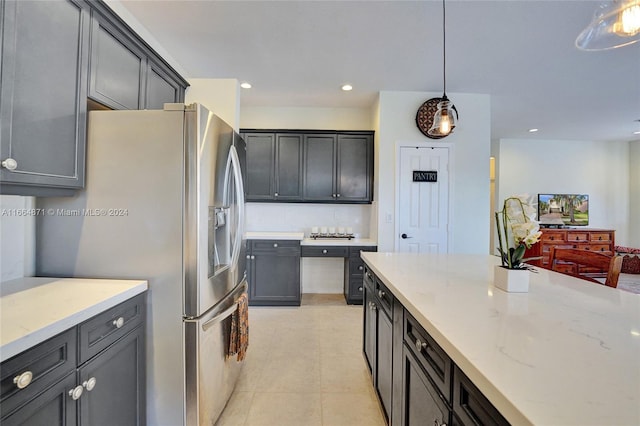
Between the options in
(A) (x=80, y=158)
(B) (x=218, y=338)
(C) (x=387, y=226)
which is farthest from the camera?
(C) (x=387, y=226)

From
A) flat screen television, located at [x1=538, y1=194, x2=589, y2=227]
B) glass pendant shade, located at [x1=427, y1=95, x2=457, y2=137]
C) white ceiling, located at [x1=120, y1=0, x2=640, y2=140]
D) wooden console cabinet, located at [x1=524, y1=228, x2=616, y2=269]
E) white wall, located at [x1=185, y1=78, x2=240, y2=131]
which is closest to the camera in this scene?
glass pendant shade, located at [x1=427, y1=95, x2=457, y2=137]

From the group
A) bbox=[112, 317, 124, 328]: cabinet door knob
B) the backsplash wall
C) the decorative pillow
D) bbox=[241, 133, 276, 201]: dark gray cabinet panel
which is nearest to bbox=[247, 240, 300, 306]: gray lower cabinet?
the backsplash wall

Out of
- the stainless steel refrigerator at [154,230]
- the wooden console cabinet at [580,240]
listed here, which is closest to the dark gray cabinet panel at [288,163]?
the stainless steel refrigerator at [154,230]

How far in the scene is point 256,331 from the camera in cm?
283

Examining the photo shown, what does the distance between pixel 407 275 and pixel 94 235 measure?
1.66 metres

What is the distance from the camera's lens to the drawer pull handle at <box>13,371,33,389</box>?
782 millimetres

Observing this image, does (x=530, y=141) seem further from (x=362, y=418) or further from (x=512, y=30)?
(x=362, y=418)

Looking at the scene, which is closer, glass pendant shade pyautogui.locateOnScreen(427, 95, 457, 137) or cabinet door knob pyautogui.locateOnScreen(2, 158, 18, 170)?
cabinet door knob pyautogui.locateOnScreen(2, 158, 18, 170)

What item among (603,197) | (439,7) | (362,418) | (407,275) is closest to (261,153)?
(439,7)

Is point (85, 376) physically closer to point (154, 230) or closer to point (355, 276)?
point (154, 230)

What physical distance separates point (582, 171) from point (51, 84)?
8.19 metres

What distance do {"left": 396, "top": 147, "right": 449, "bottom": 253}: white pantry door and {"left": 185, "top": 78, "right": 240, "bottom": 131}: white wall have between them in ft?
7.05

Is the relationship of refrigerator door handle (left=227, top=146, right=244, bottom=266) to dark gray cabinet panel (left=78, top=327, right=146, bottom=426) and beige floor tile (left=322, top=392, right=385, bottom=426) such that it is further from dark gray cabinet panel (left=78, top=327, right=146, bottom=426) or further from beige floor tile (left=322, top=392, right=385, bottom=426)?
beige floor tile (left=322, top=392, right=385, bottom=426)

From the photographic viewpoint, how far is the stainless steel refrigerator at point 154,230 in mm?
1369
